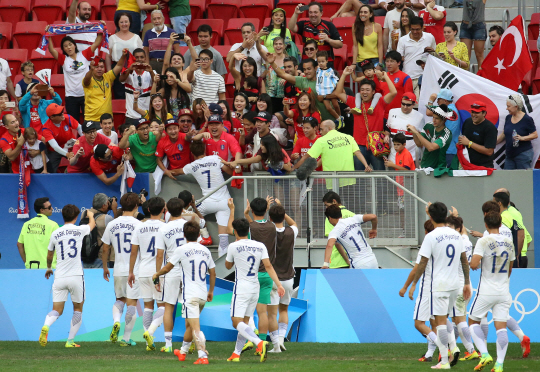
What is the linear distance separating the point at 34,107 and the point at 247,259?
7045 mm

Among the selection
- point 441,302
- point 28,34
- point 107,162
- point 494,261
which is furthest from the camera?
point 28,34

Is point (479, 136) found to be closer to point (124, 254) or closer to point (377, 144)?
point (377, 144)

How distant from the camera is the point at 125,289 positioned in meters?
10.1

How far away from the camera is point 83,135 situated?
13.1 metres

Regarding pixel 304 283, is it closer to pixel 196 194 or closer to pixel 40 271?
pixel 196 194

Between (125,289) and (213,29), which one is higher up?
(213,29)

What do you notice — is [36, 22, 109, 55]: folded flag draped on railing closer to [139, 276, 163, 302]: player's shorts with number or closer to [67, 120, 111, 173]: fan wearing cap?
[67, 120, 111, 173]: fan wearing cap

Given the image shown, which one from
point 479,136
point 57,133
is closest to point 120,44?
point 57,133

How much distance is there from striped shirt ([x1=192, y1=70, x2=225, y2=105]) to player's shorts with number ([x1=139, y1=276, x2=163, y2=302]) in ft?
16.5

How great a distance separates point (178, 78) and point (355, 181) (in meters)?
4.02

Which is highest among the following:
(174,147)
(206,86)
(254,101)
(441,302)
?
(206,86)

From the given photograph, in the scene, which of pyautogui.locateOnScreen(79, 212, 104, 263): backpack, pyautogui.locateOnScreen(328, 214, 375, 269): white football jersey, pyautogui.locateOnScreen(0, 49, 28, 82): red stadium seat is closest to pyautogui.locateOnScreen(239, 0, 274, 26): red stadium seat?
pyautogui.locateOnScreen(0, 49, 28, 82): red stadium seat

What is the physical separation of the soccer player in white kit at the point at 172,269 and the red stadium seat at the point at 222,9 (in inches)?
387

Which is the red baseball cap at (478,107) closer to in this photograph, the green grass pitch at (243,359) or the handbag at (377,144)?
the handbag at (377,144)
